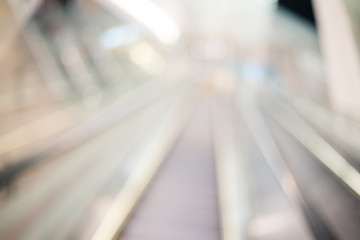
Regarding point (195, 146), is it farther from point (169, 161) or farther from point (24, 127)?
point (24, 127)

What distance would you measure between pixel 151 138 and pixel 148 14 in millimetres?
4855

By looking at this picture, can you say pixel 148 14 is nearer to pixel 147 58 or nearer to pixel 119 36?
pixel 119 36

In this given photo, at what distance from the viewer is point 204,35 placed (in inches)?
405

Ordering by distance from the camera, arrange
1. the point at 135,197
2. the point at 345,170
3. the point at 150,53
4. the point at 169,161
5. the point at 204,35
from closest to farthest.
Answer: the point at 135,197 → the point at 345,170 → the point at 169,161 → the point at 150,53 → the point at 204,35

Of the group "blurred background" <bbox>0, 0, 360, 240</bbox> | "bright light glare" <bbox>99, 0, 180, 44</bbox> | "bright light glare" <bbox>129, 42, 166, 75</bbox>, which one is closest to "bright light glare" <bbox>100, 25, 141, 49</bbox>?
"blurred background" <bbox>0, 0, 360, 240</bbox>

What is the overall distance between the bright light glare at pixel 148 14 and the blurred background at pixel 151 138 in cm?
3

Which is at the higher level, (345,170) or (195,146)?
(195,146)

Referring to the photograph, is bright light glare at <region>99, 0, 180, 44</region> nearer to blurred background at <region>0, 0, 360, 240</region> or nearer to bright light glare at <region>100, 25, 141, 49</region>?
blurred background at <region>0, 0, 360, 240</region>

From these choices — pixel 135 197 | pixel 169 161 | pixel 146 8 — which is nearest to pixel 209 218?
pixel 135 197

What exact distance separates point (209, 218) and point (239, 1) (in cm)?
863

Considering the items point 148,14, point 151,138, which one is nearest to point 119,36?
point 148,14

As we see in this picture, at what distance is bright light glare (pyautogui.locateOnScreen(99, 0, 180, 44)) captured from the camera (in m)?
7.09

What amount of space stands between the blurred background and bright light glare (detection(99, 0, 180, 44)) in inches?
1.2

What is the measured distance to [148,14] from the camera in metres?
7.30
